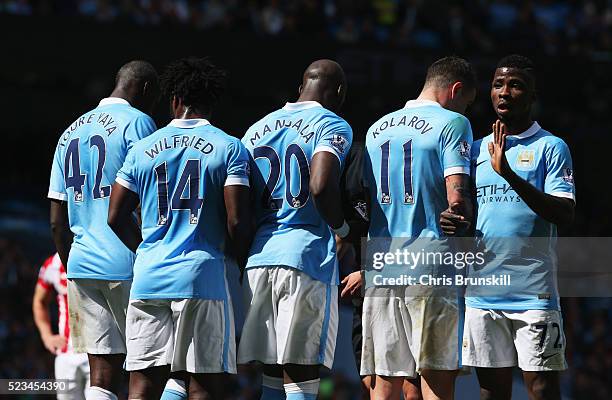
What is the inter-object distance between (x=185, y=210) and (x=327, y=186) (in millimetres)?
794

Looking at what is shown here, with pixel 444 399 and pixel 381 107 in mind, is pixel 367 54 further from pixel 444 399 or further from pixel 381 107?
pixel 444 399

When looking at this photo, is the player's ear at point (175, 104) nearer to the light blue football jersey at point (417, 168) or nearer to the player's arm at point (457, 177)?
the light blue football jersey at point (417, 168)

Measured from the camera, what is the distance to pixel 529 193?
6.36m

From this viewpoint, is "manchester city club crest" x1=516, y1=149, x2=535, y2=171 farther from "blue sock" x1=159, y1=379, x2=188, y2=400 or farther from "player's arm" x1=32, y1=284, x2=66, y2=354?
"player's arm" x1=32, y1=284, x2=66, y2=354

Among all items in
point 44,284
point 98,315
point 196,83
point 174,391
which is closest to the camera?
point 174,391

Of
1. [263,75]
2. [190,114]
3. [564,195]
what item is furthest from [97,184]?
[263,75]

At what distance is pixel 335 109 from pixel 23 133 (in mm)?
9515

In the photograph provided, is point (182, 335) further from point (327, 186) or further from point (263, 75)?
point (263, 75)

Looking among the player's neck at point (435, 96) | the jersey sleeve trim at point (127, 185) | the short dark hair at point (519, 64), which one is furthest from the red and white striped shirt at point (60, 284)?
the short dark hair at point (519, 64)

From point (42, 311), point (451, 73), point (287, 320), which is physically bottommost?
point (287, 320)

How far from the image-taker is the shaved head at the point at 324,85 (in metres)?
6.93

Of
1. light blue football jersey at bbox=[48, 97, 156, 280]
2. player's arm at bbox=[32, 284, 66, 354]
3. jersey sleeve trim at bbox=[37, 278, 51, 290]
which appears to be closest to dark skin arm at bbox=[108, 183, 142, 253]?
light blue football jersey at bbox=[48, 97, 156, 280]

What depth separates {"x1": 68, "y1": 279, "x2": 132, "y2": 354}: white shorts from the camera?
277 inches

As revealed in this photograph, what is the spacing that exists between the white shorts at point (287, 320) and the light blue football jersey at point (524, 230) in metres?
0.86
